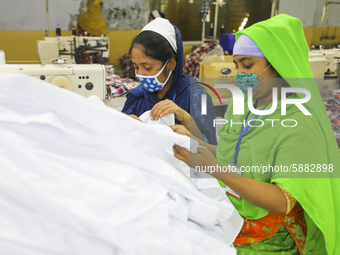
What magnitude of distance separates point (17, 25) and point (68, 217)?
5.73 metres

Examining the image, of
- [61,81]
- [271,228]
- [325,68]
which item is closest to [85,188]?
[271,228]

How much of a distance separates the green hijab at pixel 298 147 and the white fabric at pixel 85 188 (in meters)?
0.28

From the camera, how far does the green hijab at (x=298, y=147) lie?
0.95m

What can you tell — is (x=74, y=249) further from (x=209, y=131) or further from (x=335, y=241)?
(x=209, y=131)

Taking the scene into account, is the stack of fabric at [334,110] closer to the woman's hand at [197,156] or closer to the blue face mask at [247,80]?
the blue face mask at [247,80]

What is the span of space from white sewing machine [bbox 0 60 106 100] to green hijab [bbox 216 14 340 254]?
44.4 inches

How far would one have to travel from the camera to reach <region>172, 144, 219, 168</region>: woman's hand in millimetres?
943

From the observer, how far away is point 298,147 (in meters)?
0.94

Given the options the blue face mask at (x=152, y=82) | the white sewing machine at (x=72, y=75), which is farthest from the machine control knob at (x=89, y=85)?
the blue face mask at (x=152, y=82)

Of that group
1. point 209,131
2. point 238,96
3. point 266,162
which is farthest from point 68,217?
point 209,131

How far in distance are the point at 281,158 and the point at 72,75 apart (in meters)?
1.43

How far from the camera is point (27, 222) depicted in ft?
2.15

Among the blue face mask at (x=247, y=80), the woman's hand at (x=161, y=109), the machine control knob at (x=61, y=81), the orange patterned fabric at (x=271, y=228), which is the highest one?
the blue face mask at (x=247, y=80)

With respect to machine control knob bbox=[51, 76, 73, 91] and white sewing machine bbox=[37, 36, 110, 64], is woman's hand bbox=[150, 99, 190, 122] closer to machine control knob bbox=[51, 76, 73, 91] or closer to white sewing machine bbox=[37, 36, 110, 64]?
machine control knob bbox=[51, 76, 73, 91]
